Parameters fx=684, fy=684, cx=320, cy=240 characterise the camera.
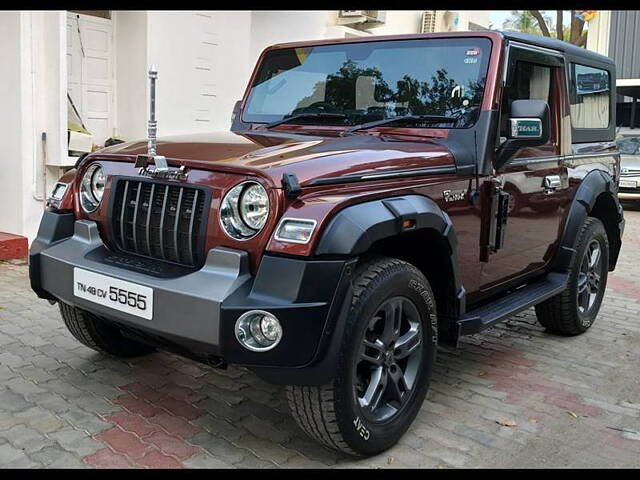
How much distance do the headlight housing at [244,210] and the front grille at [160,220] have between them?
0.11m

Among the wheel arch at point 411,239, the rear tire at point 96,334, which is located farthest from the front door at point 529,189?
the rear tire at point 96,334

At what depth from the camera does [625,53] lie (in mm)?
18344

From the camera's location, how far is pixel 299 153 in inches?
123

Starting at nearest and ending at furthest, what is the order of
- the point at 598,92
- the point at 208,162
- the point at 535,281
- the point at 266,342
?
the point at 266,342
the point at 208,162
the point at 535,281
the point at 598,92

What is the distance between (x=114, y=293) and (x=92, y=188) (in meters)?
0.76

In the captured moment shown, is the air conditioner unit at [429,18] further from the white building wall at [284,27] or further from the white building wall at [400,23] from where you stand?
the white building wall at [284,27]

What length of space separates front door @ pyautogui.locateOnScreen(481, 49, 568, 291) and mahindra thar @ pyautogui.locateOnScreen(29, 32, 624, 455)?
2cm

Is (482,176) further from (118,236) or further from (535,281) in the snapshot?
(118,236)

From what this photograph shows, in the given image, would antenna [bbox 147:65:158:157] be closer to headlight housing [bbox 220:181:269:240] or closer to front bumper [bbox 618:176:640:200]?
headlight housing [bbox 220:181:269:240]

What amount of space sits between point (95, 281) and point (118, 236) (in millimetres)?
310

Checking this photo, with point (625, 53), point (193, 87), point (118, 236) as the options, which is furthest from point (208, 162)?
point (625, 53)

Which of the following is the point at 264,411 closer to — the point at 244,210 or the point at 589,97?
the point at 244,210

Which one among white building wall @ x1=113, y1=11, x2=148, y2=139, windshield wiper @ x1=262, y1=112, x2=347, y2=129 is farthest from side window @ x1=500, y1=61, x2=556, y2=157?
white building wall @ x1=113, y1=11, x2=148, y2=139

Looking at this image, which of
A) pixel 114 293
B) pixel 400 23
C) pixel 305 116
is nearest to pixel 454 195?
pixel 305 116
